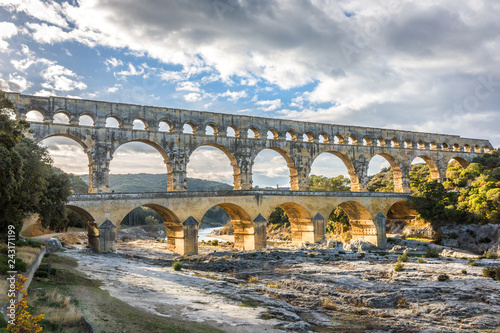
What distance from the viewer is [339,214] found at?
53.6m

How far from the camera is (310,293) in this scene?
19.2 m

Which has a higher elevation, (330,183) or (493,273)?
(330,183)

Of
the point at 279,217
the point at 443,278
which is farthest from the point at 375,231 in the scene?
the point at 279,217

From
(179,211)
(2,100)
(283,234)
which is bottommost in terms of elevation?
(283,234)

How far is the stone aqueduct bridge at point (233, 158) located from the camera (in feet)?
104

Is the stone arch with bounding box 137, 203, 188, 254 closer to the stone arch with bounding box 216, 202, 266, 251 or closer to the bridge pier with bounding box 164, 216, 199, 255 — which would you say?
the bridge pier with bounding box 164, 216, 199, 255

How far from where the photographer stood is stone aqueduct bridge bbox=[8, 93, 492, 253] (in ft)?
104

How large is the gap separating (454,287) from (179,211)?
72.1 feet

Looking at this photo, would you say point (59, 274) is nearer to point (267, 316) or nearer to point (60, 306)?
point (60, 306)

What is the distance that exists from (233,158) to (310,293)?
74.0 feet

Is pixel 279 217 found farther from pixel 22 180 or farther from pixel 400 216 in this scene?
pixel 22 180

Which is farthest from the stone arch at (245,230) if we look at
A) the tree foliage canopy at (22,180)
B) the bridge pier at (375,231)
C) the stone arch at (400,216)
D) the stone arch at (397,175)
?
the stone arch at (400,216)

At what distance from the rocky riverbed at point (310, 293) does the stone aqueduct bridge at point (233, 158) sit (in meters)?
5.29

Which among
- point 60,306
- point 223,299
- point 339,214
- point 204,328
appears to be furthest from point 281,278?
point 339,214
